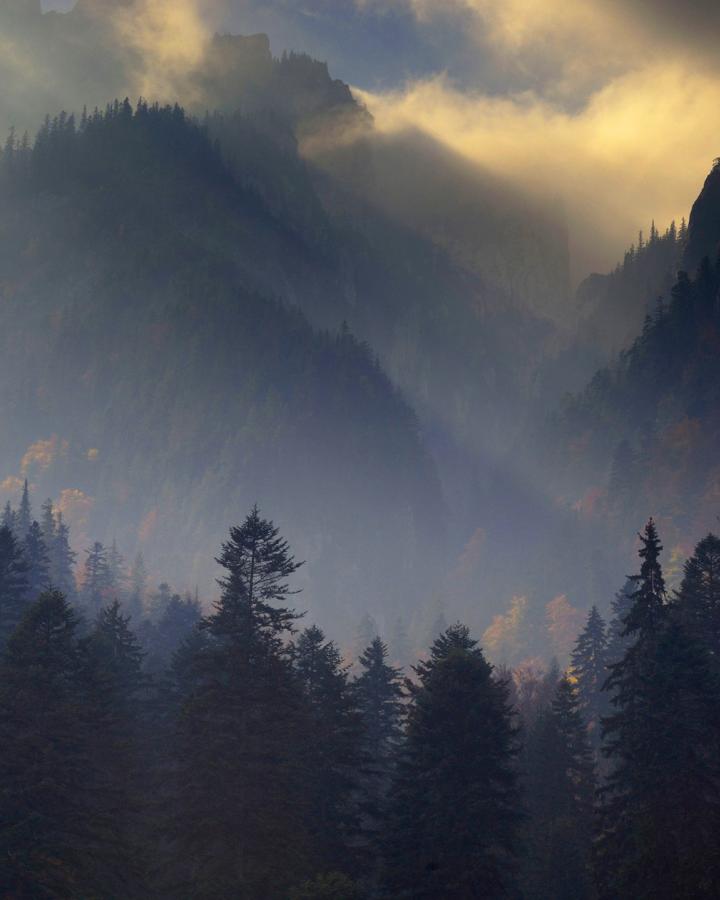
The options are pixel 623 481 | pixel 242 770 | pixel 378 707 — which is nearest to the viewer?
pixel 242 770

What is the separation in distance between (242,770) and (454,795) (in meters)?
8.36

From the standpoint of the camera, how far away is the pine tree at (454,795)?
3684 cm

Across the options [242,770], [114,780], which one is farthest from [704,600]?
[114,780]

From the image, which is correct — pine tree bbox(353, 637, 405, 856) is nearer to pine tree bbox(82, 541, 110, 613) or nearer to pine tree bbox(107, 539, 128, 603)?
pine tree bbox(82, 541, 110, 613)

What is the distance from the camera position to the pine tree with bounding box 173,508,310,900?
117ft

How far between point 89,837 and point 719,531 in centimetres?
13033

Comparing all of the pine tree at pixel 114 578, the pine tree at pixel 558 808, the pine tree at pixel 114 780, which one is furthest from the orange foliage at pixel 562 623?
the pine tree at pixel 114 780

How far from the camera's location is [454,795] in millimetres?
38094

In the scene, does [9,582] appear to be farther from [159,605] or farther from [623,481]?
[623,481]

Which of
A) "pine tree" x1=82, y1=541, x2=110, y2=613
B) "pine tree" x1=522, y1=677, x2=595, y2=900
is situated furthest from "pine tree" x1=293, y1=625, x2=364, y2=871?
"pine tree" x1=82, y1=541, x2=110, y2=613

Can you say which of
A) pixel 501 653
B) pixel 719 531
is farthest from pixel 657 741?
pixel 501 653

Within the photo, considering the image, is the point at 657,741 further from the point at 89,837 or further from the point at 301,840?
the point at 89,837

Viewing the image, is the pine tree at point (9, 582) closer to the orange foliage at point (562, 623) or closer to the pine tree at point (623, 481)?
the orange foliage at point (562, 623)

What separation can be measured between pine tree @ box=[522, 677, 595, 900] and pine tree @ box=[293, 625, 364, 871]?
798 centimetres
